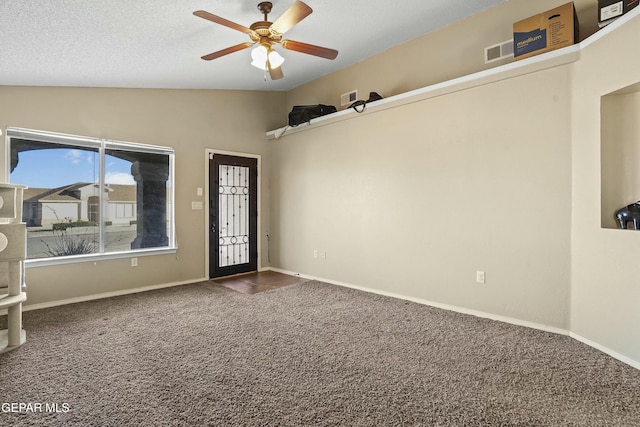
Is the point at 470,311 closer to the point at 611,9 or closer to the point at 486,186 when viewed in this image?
the point at 486,186

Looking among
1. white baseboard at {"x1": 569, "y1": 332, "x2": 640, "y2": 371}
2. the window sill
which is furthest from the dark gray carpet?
the window sill

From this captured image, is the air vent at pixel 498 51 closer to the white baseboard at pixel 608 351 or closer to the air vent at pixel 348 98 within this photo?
the air vent at pixel 348 98

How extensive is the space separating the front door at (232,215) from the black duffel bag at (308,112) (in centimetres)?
109

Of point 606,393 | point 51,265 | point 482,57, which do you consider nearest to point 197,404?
point 606,393

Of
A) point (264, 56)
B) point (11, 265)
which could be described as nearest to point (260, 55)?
point (264, 56)

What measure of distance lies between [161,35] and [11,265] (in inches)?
94.2

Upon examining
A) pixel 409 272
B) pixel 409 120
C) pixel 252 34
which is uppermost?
pixel 252 34

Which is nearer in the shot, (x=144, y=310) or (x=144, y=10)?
(x=144, y=10)

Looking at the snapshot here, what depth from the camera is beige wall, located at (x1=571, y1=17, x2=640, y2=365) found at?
233 centimetres

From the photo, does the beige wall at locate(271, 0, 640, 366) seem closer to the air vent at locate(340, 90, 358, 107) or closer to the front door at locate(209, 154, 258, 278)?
the air vent at locate(340, 90, 358, 107)

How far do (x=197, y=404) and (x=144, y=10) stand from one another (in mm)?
2839

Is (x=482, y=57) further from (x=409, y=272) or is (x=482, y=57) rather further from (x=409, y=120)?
(x=409, y=272)

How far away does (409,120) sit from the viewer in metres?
3.91

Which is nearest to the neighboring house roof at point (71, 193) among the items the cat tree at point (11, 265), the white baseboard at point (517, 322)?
the cat tree at point (11, 265)
